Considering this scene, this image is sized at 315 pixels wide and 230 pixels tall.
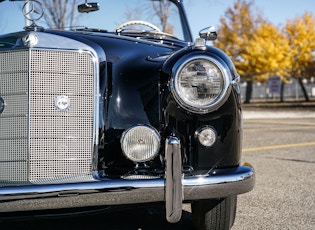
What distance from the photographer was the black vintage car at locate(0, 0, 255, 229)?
2.34 metres

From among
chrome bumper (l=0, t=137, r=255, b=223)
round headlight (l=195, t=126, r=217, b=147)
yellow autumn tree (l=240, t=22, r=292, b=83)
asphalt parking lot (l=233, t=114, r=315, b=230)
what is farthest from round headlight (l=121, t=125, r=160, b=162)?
yellow autumn tree (l=240, t=22, r=292, b=83)

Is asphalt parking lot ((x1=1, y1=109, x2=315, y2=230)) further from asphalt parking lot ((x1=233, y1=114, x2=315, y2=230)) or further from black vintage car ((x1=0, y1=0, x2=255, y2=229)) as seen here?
black vintage car ((x1=0, y1=0, x2=255, y2=229))

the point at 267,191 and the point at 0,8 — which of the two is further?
the point at 267,191

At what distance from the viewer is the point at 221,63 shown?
95.2 inches

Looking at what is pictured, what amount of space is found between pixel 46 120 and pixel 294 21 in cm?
2887

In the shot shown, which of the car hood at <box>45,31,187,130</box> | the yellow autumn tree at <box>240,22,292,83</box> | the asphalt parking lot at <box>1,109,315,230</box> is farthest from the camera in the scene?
the yellow autumn tree at <box>240,22,292,83</box>

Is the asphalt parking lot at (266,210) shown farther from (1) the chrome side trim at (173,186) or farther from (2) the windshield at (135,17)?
(2) the windshield at (135,17)

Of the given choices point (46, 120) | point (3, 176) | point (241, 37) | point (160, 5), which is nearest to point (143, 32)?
point (160, 5)

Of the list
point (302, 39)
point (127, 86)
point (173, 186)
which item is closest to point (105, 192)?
point (173, 186)

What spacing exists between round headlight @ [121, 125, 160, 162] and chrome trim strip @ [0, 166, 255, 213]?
184 mm

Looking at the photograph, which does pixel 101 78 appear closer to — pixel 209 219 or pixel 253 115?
pixel 209 219

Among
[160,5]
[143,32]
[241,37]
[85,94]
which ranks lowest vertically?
[85,94]

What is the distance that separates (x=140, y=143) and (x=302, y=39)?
91.1 ft

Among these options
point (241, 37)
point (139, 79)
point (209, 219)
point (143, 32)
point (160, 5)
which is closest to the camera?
point (139, 79)
